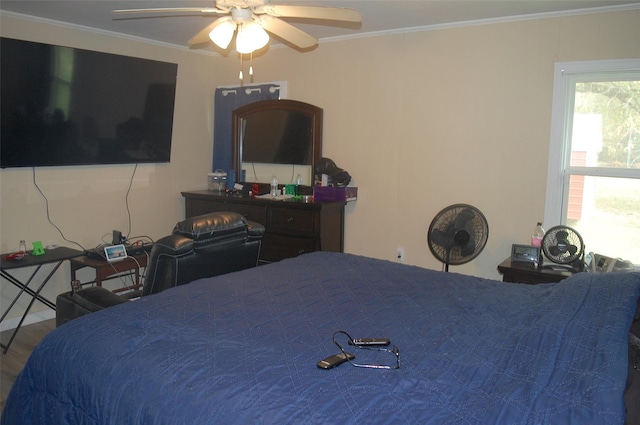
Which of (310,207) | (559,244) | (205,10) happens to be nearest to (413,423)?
(205,10)

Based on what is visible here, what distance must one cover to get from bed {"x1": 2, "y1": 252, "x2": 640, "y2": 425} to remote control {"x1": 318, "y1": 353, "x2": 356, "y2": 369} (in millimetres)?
22

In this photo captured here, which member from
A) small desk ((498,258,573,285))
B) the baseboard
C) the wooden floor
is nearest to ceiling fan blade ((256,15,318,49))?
small desk ((498,258,573,285))

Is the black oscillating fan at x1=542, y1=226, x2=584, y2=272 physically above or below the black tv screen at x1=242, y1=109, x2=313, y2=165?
below

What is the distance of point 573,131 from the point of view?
12.1 feet

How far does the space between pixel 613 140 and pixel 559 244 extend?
887mm

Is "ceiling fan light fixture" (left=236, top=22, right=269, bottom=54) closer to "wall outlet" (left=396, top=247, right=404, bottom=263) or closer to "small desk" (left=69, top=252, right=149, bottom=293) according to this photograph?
"small desk" (left=69, top=252, right=149, bottom=293)

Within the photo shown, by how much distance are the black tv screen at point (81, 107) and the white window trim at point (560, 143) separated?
11.2ft

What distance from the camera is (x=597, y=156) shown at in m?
3.63

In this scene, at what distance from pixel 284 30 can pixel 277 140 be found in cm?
215

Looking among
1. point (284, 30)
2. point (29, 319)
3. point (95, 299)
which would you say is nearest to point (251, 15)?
point (284, 30)

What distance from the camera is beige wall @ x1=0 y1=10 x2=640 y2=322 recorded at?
3.75 meters

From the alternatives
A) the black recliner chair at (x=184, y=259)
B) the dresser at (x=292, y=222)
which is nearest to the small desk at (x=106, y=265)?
the dresser at (x=292, y=222)

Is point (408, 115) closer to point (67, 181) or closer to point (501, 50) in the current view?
point (501, 50)

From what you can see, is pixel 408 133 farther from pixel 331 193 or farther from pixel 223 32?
pixel 223 32
